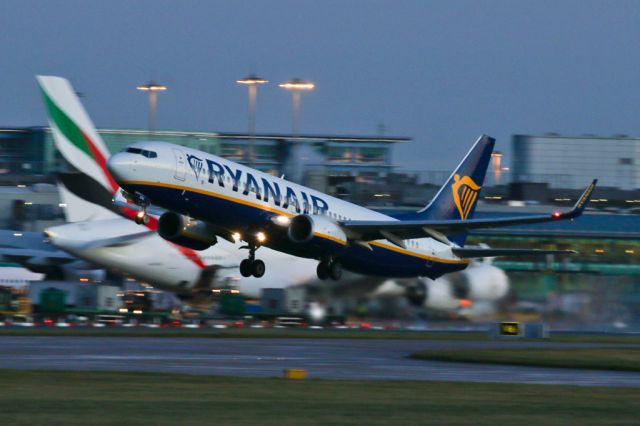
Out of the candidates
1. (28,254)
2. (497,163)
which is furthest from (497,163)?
(28,254)

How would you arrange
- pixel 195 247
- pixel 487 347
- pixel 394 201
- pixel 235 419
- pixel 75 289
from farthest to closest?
pixel 394 201
pixel 75 289
pixel 487 347
pixel 195 247
pixel 235 419

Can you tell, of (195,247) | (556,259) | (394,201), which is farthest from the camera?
(394,201)

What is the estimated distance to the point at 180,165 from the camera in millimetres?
39156

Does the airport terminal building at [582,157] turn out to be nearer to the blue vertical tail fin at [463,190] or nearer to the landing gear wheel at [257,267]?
the blue vertical tail fin at [463,190]

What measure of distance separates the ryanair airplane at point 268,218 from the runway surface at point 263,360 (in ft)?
12.8

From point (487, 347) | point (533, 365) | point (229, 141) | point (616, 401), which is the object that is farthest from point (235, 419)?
point (229, 141)

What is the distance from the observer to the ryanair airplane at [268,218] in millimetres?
39062

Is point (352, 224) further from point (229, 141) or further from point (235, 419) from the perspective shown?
point (229, 141)

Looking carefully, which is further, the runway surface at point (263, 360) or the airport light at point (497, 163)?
the airport light at point (497, 163)

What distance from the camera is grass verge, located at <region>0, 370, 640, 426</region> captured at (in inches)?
864

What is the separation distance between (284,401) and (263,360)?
13.9m

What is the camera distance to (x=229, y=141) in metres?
146

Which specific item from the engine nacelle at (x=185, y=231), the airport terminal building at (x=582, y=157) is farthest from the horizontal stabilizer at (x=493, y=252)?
the airport terminal building at (x=582, y=157)

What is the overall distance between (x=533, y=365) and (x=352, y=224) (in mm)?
9873
